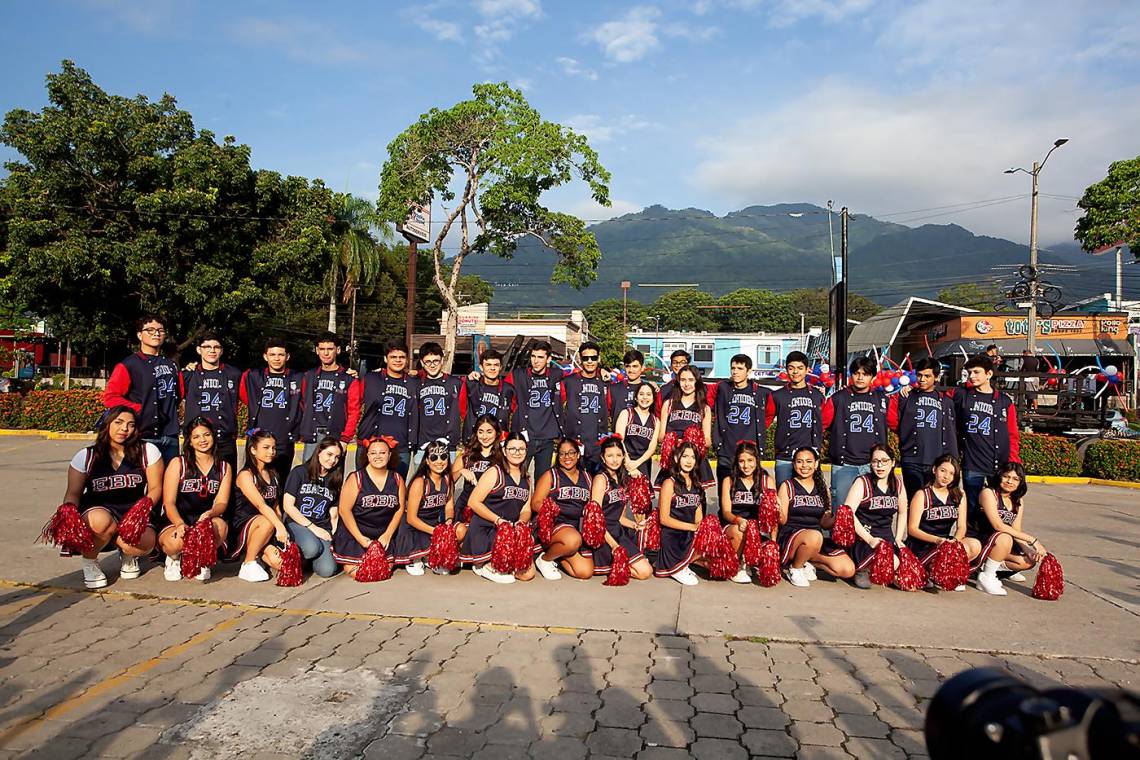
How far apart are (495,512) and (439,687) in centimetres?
233

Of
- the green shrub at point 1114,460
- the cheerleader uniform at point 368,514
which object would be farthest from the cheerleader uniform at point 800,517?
the green shrub at point 1114,460

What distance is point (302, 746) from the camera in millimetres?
3293

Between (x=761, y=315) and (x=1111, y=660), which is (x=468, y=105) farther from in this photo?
(x=761, y=315)

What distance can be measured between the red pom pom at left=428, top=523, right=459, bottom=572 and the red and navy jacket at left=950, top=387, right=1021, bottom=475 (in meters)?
4.41

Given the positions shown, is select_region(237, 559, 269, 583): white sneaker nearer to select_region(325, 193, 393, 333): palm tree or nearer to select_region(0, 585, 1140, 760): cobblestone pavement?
select_region(0, 585, 1140, 760): cobblestone pavement

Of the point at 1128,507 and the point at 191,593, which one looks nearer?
the point at 191,593

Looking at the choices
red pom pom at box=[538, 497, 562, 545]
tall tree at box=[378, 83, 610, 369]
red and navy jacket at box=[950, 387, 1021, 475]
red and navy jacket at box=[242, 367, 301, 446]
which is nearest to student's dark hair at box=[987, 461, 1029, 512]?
red and navy jacket at box=[950, 387, 1021, 475]

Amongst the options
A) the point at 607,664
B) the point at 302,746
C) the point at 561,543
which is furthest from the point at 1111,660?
the point at 302,746

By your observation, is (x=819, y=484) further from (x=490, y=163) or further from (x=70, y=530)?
(x=490, y=163)

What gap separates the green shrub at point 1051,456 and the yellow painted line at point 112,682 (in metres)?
12.5

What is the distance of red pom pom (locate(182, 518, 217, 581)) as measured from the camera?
18.5 feet

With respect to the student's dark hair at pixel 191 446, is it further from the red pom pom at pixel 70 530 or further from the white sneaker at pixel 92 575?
the white sneaker at pixel 92 575

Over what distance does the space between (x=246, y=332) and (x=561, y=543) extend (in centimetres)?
2821

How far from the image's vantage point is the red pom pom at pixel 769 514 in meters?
5.97
